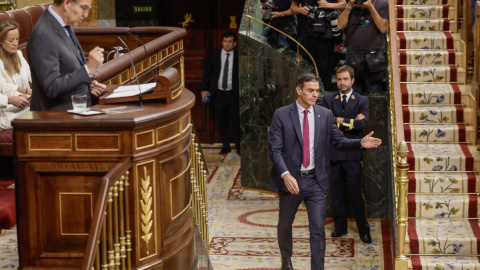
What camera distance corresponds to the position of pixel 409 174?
7.77 metres

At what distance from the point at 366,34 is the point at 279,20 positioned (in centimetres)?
137

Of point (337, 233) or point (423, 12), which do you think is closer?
point (337, 233)

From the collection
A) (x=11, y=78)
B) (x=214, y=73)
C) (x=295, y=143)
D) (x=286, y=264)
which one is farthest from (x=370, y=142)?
(x=214, y=73)

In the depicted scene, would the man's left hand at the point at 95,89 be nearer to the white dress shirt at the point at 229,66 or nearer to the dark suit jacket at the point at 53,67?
the dark suit jacket at the point at 53,67

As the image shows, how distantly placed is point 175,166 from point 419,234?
121 inches

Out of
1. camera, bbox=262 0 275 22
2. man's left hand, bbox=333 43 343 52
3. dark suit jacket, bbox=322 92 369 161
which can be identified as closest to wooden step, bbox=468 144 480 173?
dark suit jacket, bbox=322 92 369 161

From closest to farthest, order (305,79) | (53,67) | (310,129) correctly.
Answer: (53,67), (305,79), (310,129)

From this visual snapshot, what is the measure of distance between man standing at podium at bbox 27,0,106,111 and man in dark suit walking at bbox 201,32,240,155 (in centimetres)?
689

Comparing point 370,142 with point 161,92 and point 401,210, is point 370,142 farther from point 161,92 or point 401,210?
point 161,92

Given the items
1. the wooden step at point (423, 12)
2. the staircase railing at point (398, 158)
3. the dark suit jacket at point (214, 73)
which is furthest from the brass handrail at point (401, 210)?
the dark suit jacket at point (214, 73)

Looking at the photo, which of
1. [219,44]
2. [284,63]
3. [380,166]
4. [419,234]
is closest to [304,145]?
[419,234]

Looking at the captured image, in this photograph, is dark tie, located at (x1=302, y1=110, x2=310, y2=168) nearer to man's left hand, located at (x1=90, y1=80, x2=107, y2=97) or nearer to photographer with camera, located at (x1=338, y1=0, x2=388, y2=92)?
photographer with camera, located at (x1=338, y1=0, x2=388, y2=92)

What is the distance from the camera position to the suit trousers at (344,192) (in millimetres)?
8188

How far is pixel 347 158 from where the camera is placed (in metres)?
8.26
